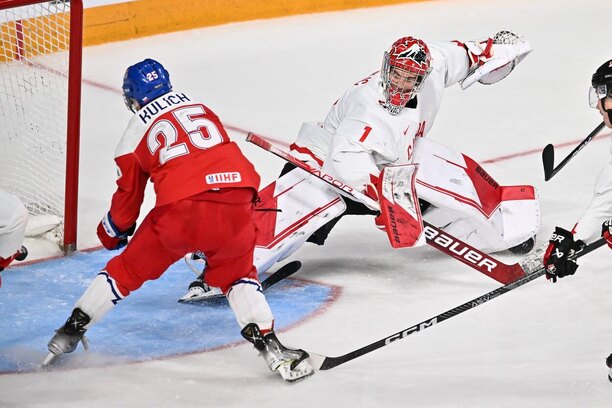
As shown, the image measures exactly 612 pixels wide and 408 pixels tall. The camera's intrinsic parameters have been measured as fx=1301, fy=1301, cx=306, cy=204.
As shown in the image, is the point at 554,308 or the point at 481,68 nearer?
the point at 554,308

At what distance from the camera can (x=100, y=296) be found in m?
3.48

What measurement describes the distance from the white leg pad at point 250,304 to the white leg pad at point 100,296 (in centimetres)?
31

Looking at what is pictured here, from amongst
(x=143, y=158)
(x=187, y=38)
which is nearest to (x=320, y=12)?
(x=187, y=38)

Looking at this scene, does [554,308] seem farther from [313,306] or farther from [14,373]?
[14,373]

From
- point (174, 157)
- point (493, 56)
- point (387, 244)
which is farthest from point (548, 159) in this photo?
point (174, 157)

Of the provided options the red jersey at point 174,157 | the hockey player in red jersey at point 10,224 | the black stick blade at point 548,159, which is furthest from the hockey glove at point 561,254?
the hockey player in red jersey at point 10,224

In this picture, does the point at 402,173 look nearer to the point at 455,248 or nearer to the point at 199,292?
the point at 455,248

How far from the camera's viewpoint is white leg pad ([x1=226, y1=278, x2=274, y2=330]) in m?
3.45

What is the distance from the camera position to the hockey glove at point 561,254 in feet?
11.3

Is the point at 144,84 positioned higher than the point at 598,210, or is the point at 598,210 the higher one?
the point at 144,84

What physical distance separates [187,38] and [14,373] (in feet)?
11.7

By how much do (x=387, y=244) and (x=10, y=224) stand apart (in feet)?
5.93

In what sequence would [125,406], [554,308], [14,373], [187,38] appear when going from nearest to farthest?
[125,406] < [14,373] < [554,308] < [187,38]

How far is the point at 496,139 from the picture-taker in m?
5.69
